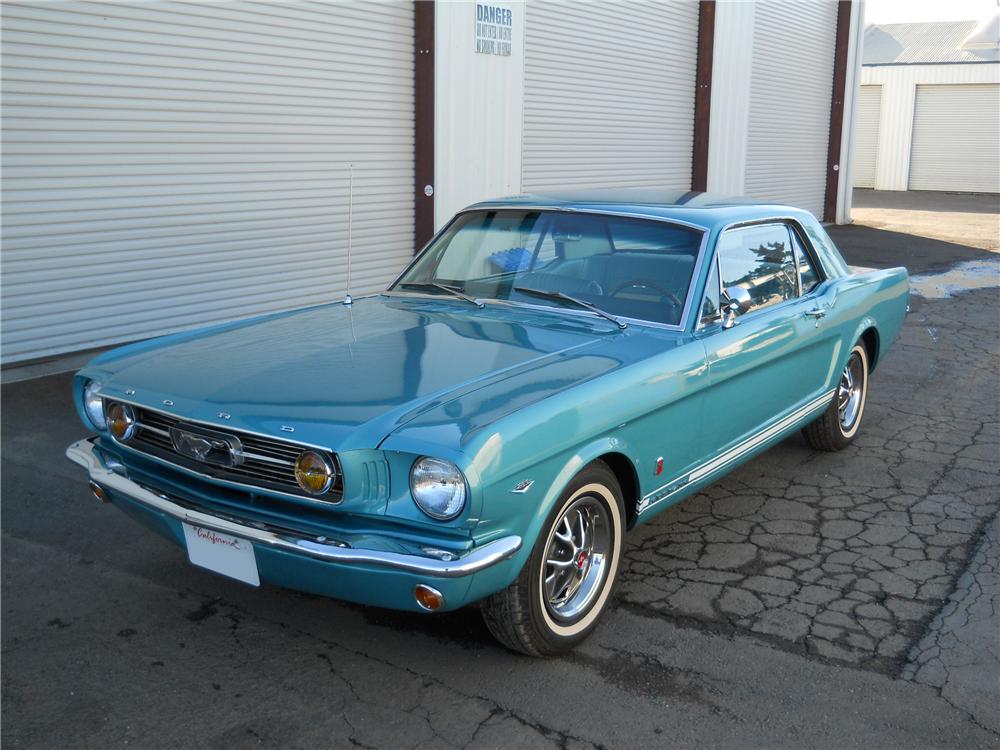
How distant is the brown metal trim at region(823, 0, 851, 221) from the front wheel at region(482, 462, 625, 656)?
1792 centimetres

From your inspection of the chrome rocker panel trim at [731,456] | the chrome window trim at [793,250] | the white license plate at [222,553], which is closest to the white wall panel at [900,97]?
the chrome window trim at [793,250]

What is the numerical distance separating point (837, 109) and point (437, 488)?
62.7 ft

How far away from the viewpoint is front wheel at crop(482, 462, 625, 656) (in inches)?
126

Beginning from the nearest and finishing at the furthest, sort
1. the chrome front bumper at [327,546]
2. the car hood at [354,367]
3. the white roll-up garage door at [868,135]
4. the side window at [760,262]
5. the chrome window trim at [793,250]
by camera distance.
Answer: the chrome front bumper at [327,546] → the car hood at [354,367] → the chrome window trim at [793,250] → the side window at [760,262] → the white roll-up garage door at [868,135]

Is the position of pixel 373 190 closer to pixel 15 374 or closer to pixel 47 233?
pixel 47 233

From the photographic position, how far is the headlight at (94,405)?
12.2ft

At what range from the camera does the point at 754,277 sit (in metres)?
4.65

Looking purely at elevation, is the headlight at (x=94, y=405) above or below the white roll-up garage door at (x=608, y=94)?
below

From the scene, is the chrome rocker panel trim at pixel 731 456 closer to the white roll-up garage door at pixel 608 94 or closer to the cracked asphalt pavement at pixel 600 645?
the cracked asphalt pavement at pixel 600 645

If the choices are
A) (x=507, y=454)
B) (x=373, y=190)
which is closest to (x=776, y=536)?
(x=507, y=454)

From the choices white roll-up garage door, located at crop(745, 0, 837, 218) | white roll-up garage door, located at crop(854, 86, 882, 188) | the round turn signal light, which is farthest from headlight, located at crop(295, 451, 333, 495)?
white roll-up garage door, located at crop(854, 86, 882, 188)

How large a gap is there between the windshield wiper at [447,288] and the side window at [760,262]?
108 centimetres

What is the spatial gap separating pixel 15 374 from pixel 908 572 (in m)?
5.89

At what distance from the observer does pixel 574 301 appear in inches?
167
